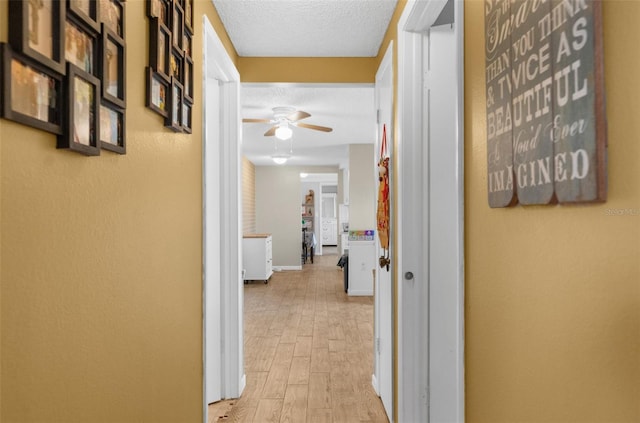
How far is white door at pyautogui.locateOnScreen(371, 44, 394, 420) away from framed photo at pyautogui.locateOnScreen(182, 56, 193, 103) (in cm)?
114

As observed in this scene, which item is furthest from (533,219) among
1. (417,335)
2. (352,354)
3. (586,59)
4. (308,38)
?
(352,354)

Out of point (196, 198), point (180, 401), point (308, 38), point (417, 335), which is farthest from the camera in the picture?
point (308, 38)

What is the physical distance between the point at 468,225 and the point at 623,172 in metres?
0.61

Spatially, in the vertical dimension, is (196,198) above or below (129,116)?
below

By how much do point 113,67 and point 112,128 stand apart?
0.51 ft

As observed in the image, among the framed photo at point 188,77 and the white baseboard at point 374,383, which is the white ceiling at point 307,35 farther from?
the white baseboard at point 374,383

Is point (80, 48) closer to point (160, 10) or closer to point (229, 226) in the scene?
point (160, 10)

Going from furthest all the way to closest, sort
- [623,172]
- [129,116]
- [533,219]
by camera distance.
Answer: [129,116] < [533,219] < [623,172]

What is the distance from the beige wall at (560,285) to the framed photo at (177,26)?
99cm

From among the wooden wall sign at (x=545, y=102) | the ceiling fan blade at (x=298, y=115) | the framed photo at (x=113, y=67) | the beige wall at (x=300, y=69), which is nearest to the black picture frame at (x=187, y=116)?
the framed photo at (x=113, y=67)

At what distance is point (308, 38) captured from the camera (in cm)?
267

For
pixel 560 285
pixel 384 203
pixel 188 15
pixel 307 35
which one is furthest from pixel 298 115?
pixel 560 285

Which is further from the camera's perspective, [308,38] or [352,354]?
[352,354]

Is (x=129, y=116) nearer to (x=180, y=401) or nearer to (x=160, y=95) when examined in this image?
(x=160, y=95)
